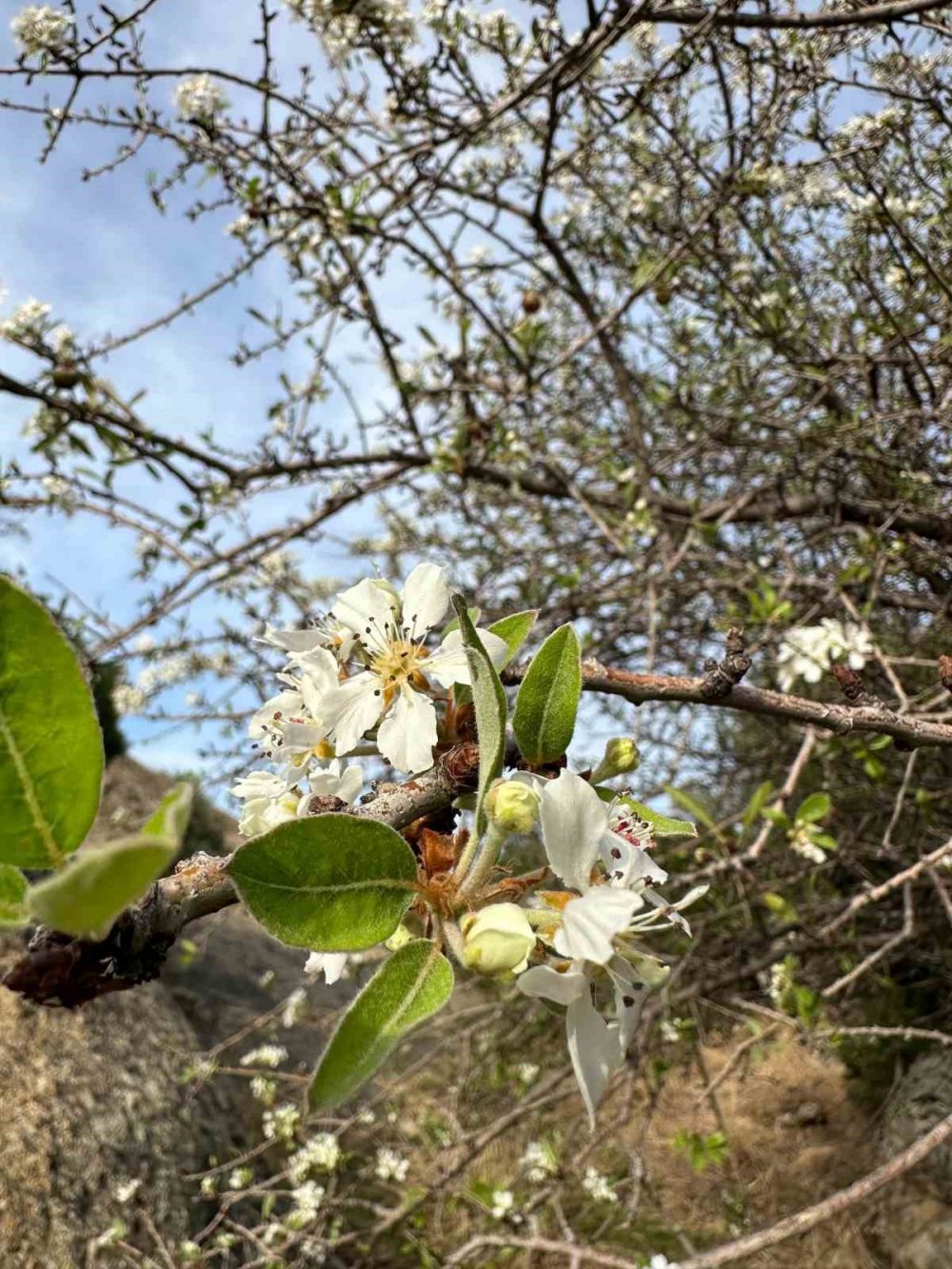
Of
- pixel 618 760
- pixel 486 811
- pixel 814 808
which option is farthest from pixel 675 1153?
pixel 486 811

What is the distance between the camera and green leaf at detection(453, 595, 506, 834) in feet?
1.84

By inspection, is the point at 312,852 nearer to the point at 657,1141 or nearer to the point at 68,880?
the point at 68,880

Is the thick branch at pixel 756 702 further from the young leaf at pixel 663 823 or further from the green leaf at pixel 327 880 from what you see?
the green leaf at pixel 327 880

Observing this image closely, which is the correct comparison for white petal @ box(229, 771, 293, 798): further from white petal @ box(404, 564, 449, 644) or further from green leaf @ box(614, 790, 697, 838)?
green leaf @ box(614, 790, 697, 838)

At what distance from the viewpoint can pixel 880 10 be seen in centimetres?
157

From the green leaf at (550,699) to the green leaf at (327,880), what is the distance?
0.16 metres

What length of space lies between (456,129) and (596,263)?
135 cm

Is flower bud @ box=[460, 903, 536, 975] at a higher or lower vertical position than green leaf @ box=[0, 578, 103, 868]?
lower

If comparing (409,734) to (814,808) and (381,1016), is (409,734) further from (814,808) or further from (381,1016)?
(814,808)

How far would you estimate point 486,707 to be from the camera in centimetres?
56

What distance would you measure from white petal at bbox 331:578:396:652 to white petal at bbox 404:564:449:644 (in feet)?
0.07

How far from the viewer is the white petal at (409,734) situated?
70cm

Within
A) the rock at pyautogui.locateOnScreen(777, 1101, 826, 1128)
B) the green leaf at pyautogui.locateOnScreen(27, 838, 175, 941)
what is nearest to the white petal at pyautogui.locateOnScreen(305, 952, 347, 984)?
the green leaf at pyautogui.locateOnScreen(27, 838, 175, 941)

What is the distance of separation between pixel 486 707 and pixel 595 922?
0.16 m
